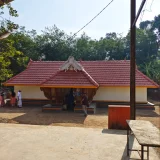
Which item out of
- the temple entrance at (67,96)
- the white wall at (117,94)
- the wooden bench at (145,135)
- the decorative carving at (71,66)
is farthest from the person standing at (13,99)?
the wooden bench at (145,135)

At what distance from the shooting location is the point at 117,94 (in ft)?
62.6

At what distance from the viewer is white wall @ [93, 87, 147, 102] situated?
1878 centimetres

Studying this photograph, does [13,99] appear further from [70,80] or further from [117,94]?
[117,94]

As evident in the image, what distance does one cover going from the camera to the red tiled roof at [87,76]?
1714 centimetres

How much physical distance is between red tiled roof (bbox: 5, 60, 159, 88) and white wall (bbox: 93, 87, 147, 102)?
0.65 m

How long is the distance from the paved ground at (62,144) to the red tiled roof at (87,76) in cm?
738

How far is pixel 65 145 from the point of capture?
7605mm

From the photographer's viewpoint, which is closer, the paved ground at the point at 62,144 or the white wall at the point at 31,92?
the paved ground at the point at 62,144

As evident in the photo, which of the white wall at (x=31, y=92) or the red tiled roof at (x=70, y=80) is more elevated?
the red tiled roof at (x=70, y=80)

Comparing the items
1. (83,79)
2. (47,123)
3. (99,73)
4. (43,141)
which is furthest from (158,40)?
(43,141)

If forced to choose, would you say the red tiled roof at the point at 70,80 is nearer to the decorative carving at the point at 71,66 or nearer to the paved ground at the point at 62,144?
the decorative carving at the point at 71,66

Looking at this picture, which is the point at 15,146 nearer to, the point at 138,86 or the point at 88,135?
the point at 88,135

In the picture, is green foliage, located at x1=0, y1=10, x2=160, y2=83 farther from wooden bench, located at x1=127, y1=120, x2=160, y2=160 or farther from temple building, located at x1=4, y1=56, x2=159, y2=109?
wooden bench, located at x1=127, y1=120, x2=160, y2=160

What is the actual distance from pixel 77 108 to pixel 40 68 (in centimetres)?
692
